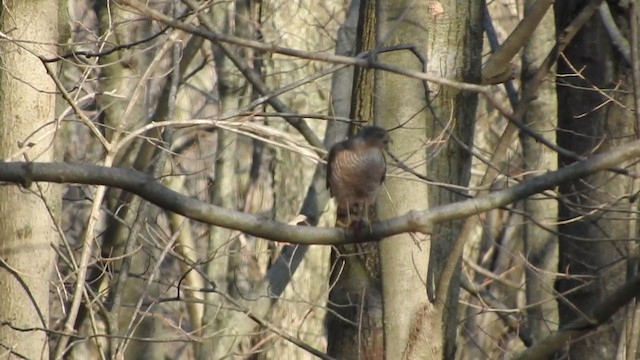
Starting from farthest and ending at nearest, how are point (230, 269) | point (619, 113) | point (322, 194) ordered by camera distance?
point (230, 269) → point (322, 194) → point (619, 113)

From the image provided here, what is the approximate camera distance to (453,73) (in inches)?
253

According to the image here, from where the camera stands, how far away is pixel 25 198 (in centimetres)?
684

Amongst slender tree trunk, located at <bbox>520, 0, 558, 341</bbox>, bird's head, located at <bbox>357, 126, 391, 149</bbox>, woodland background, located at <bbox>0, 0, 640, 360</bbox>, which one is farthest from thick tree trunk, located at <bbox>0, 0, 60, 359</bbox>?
slender tree trunk, located at <bbox>520, 0, 558, 341</bbox>

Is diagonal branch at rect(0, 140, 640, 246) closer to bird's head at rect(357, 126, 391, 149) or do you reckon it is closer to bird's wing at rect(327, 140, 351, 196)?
bird's head at rect(357, 126, 391, 149)

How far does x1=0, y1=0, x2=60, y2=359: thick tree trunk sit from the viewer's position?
6.76 m

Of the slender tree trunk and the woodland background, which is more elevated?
the slender tree trunk

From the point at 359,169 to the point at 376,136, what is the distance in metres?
0.20

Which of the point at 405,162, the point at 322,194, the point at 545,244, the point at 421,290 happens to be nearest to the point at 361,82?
the point at 405,162

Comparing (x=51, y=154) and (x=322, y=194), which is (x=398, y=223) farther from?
(x=322, y=194)

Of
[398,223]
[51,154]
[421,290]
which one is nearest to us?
[398,223]

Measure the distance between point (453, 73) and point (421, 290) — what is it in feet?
4.19

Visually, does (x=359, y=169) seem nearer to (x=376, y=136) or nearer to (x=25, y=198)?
(x=376, y=136)

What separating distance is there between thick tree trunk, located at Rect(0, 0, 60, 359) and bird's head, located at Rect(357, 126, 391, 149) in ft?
6.41

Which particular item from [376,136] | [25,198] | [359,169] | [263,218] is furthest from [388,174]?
[25,198]
